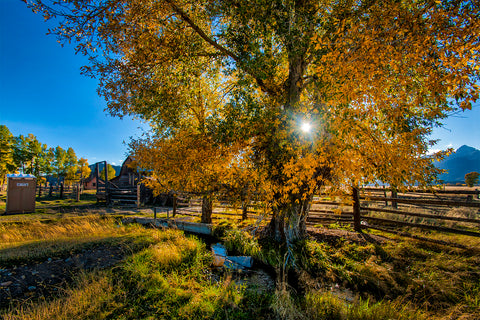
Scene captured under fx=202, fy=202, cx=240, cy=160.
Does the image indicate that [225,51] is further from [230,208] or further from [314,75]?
[230,208]

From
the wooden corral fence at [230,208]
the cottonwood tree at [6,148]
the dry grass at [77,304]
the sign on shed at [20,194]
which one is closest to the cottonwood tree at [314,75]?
the wooden corral fence at [230,208]

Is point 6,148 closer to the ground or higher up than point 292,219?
higher up

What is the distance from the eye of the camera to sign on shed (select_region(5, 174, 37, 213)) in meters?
12.9

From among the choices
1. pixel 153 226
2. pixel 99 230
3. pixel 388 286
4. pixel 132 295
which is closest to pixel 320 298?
pixel 388 286

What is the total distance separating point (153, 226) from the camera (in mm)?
9453

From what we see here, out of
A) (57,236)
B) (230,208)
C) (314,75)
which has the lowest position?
(57,236)

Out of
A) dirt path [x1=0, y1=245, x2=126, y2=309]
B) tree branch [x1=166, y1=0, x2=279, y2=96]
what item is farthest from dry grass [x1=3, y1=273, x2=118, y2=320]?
tree branch [x1=166, y1=0, x2=279, y2=96]

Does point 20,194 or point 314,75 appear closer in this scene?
point 314,75

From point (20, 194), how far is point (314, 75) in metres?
18.7

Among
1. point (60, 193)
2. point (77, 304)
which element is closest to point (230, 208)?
point (77, 304)

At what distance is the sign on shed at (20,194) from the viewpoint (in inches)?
507

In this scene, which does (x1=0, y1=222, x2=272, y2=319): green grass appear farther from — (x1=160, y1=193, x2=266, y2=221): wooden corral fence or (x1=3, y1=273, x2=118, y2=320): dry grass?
(x1=160, y1=193, x2=266, y2=221): wooden corral fence

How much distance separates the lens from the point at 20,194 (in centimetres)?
1322

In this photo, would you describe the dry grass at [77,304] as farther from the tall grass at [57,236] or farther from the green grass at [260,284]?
Answer: the tall grass at [57,236]
